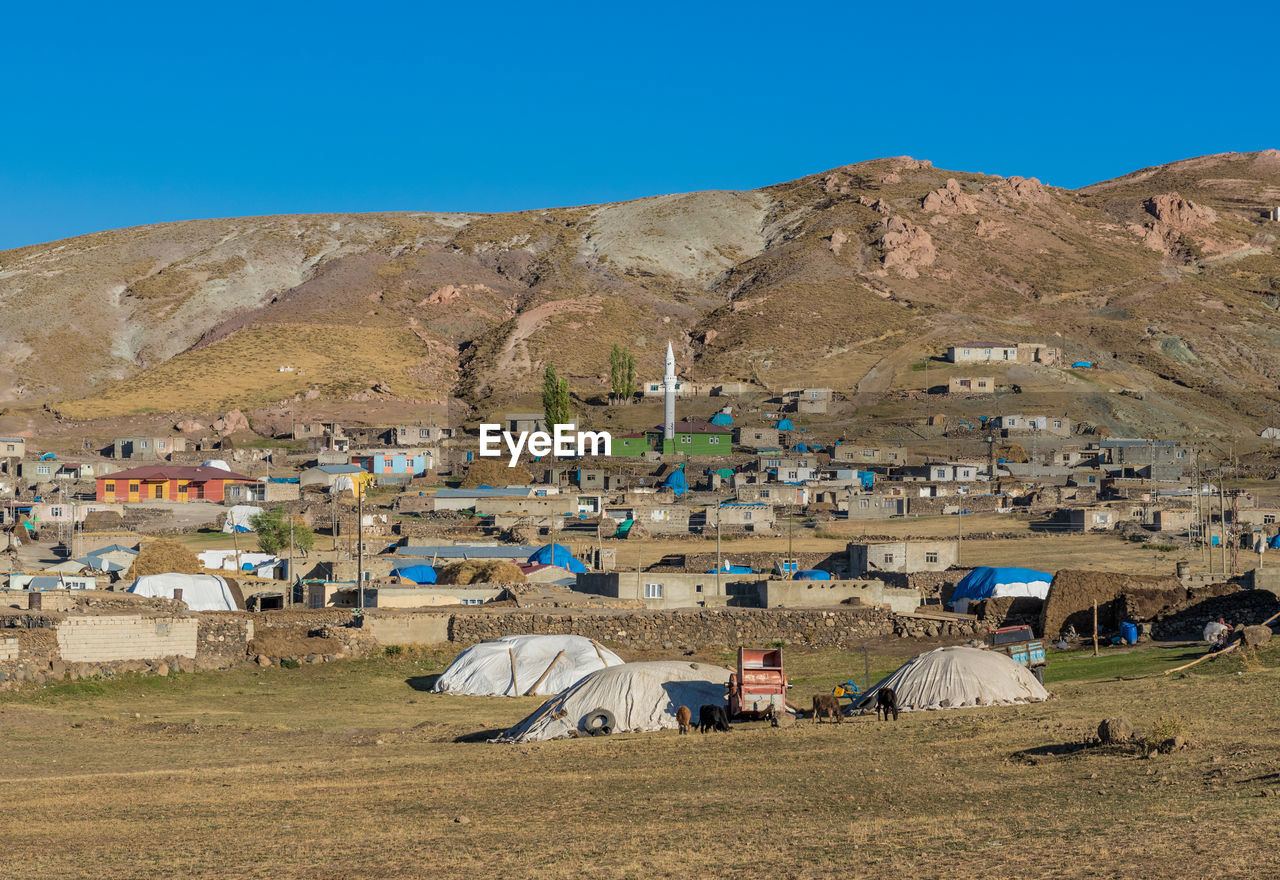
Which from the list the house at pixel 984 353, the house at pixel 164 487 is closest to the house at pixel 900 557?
the house at pixel 164 487

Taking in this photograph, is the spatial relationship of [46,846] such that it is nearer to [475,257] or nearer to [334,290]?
[334,290]

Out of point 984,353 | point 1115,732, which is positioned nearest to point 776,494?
point 1115,732

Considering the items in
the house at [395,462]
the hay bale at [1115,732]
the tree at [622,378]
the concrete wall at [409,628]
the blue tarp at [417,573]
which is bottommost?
the hay bale at [1115,732]

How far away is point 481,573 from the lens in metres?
41.8

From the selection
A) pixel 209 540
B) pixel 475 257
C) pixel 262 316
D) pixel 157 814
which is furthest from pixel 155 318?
pixel 157 814

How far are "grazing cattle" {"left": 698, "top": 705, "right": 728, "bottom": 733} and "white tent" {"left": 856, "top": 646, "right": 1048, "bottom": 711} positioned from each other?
220 cm

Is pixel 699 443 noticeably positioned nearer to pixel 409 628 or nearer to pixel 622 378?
pixel 622 378

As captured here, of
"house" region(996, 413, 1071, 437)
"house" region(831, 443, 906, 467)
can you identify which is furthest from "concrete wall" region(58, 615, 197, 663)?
"house" region(996, 413, 1071, 437)

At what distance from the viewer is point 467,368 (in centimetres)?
15275

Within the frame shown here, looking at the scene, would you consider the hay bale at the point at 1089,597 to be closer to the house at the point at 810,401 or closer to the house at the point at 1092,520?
the house at the point at 1092,520

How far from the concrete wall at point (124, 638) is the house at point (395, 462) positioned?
5689 centimetres

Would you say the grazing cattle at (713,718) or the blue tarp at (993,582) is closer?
the grazing cattle at (713,718)

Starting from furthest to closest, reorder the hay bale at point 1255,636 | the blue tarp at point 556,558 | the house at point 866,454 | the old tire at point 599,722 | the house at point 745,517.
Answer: the house at point 866,454 < the house at point 745,517 < the blue tarp at point 556,558 < the hay bale at point 1255,636 < the old tire at point 599,722

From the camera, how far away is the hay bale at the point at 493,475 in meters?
82.6
